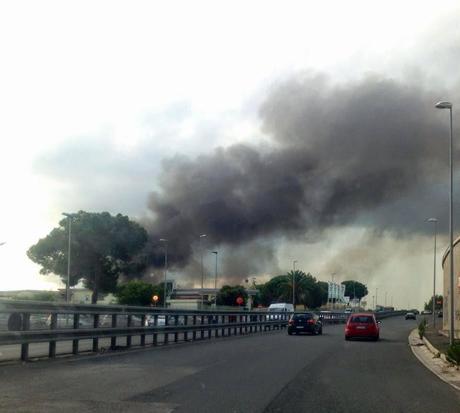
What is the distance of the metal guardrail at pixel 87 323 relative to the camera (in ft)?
48.1

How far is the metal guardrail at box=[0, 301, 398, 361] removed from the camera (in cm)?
1467

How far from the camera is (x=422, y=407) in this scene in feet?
34.1

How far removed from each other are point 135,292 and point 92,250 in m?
9.42

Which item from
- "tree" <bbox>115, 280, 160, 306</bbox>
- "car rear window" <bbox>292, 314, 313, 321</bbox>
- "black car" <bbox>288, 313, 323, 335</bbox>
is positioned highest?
"tree" <bbox>115, 280, 160, 306</bbox>

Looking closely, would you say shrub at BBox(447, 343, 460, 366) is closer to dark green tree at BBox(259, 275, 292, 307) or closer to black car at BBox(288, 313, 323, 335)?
black car at BBox(288, 313, 323, 335)

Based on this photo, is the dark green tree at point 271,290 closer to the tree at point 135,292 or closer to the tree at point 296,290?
the tree at point 296,290

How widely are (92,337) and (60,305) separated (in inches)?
81.9

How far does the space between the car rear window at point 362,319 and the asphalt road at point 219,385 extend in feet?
46.9

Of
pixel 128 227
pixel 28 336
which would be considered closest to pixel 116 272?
pixel 128 227

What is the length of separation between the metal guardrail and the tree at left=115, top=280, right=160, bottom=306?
41861 millimetres

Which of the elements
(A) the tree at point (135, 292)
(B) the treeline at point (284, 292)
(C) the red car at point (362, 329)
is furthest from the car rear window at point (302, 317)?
(B) the treeline at point (284, 292)

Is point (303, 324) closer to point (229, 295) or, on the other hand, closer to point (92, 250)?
point (92, 250)

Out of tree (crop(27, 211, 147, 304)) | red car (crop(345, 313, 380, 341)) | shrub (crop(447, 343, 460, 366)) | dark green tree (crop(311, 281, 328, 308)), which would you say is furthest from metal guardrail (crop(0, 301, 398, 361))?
dark green tree (crop(311, 281, 328, 308))

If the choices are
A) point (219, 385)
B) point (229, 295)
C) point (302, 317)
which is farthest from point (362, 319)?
point (229, 295)
